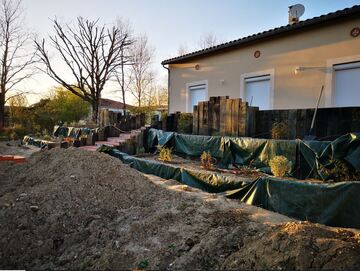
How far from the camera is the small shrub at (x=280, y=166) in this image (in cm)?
Result: 574

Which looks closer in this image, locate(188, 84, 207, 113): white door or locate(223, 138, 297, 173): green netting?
locate(223, 138, 297, 173): green netting

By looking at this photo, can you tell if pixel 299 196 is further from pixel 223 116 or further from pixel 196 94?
pixel 196 94

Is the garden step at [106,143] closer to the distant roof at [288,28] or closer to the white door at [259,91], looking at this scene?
the white door at [259,91]

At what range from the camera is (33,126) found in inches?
749

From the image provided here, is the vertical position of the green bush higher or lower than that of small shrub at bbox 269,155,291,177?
higher

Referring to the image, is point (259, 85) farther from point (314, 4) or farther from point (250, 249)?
point (250, 249)

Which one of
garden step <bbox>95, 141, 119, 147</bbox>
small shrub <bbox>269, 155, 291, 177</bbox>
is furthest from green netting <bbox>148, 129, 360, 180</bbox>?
garden step <bbox>95, 141, 119, 147</bbox>

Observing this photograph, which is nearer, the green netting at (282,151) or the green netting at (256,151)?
the green netting at (282,151)

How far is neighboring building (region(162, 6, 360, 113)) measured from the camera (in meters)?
7.80

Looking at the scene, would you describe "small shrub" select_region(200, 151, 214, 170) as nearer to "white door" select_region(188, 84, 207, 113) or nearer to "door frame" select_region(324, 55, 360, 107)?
"door frame" select_region(324, 55, 360, 107)

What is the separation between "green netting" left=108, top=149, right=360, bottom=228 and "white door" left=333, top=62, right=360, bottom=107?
4.67 meters

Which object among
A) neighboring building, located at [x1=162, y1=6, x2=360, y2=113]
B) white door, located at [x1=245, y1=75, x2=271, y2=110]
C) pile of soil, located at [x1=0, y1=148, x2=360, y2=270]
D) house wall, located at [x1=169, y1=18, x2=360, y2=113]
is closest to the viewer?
pile of soil, located at [x1=0, y1=148, x2=360, y2=270]

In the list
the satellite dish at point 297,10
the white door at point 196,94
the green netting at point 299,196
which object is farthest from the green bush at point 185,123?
the satellite dish at point 297,10

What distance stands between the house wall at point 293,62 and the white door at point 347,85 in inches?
7.1
